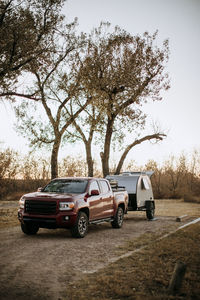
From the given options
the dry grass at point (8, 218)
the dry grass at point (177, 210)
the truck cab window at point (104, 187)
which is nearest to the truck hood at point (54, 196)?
the truck cab window at point (104, 187)

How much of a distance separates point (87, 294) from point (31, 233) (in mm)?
6698

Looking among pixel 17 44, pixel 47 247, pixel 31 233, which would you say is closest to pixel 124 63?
pixel 17 44

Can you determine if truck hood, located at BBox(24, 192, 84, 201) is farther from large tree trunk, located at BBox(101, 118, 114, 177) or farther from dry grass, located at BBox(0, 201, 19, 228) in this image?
large tree trunk, located at BBox(101, 118, 114, 177)

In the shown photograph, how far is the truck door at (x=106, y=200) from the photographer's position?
13006 millimetres

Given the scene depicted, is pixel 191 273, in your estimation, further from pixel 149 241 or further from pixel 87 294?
pixel 149 241

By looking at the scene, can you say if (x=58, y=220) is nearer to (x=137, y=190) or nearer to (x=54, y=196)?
(x=54, y=196)

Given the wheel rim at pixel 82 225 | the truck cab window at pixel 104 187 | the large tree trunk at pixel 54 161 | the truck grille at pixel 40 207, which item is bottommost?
the wheel rim at pixel 82 225

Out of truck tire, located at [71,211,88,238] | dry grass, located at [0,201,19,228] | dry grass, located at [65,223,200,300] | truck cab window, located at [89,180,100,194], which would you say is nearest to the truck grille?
truck tire, located at [71,211,88,238]

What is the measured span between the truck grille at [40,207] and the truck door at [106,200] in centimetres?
262

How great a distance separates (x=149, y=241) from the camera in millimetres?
10539

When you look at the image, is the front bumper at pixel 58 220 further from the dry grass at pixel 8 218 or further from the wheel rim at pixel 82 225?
the dry grass at pixel 8 218

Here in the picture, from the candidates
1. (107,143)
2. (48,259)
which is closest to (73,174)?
(107,143)

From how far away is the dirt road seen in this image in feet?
18.7

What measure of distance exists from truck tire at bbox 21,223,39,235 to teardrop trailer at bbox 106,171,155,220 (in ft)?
19.3
